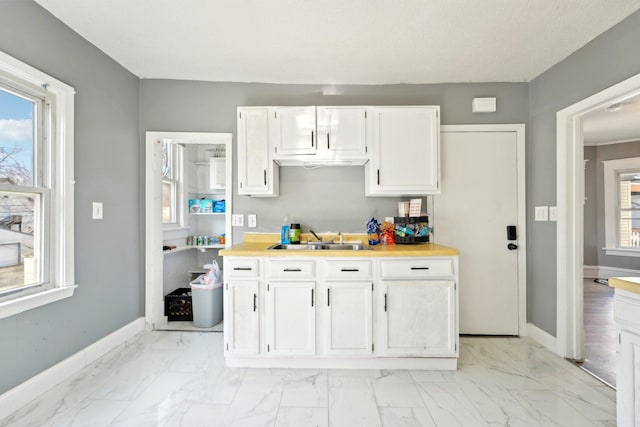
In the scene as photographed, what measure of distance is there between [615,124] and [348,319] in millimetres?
4828

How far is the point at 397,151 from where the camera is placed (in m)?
2.45

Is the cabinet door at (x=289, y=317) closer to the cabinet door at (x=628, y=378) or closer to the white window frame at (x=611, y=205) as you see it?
the cabinet door at (x=628, y=378)

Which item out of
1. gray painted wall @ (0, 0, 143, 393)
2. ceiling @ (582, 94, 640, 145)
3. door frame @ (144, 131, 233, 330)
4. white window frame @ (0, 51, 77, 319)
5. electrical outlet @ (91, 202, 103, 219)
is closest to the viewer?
gray painted wall @ (0, 0, 143, 393)

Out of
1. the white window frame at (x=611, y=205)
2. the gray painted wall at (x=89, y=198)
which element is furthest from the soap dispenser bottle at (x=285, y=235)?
the white window frame at (x=611, y=205)

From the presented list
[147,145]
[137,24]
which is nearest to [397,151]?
[137,24]

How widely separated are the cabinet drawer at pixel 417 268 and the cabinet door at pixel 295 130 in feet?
3.68

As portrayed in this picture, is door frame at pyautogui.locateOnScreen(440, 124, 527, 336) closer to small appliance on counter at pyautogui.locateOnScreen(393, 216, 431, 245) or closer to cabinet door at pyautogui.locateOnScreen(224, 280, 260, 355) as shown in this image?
small appliance on counter at pyautogui.locateOnScreen(393, 216, 431, 245)

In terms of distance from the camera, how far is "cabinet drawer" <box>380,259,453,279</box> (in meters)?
2.11

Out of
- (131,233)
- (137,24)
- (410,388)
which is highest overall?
(137,24)

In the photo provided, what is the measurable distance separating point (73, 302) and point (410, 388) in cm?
241

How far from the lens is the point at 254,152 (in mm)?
2488

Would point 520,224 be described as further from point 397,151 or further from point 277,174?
point 277,174

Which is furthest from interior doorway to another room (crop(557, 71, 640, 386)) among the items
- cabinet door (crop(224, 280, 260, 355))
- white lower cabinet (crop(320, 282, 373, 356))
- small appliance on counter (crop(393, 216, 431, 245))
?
cabinet door (crop(224, 280, 260, 355))

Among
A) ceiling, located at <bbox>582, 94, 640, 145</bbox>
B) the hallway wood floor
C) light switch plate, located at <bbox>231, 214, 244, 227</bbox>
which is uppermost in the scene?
ceiling, located at <bbox>582, 94, 640, 145</bbox>
